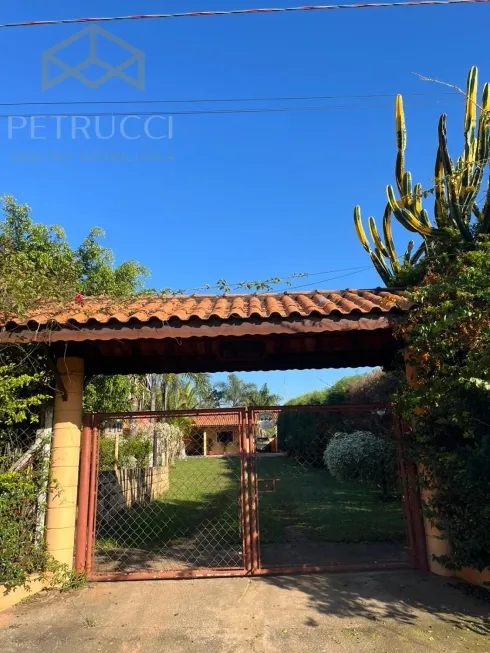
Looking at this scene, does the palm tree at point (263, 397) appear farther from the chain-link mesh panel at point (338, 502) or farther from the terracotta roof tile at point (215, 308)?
the terracotta roof tile at point (215, 308)

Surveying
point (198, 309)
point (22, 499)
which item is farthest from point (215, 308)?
point (22, 499)

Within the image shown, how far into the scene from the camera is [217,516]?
30.8ft

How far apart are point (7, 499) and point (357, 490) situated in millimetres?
10971

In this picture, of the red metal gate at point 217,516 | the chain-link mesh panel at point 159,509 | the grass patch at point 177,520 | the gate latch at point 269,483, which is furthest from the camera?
the grass patch at point 177,520

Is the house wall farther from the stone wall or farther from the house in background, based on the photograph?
the stone wall

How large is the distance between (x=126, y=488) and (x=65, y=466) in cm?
532

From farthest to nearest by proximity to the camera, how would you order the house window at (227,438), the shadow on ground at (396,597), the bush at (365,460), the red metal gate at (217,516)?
the house window at (227,438) < the bush at (365,460) < the red metal gate at (217,516) < the shadow on ground at (396,597)

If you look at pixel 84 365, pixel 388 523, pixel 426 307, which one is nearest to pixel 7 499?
pixel 84 365

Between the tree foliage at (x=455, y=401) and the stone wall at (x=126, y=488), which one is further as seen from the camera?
the stone wall at (x=126, y=488)

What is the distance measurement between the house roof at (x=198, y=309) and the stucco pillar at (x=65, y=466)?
63 cm

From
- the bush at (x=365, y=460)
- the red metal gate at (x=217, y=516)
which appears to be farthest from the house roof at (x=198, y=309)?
the bush at (x=365, y=460)

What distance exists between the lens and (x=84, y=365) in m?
5.39

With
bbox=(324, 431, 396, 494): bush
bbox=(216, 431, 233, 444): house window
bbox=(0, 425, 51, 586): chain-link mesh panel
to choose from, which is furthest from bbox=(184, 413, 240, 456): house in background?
bbox=(324, 431, 396, 494): bush

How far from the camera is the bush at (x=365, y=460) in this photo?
10.9 m
